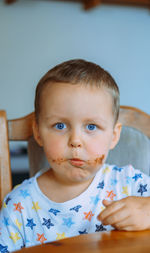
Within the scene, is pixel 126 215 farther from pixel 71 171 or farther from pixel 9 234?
pixel 9 234

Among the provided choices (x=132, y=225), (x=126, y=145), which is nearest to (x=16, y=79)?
(x=126, y=145)

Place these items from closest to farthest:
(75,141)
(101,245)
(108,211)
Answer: (101,245), (108,211), (75,141)

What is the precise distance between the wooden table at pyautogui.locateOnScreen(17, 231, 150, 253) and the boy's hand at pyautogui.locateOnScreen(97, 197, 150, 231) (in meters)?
0.07

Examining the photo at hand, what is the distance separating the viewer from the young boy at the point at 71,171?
2.94 ft

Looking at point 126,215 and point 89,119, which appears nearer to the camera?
point 126,215

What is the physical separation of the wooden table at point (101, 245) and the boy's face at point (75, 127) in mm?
276

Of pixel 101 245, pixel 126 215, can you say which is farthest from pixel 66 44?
pixel 101 245

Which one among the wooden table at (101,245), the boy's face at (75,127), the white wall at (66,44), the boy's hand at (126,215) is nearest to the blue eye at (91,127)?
the boy's face at (75,127)

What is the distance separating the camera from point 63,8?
390 cm

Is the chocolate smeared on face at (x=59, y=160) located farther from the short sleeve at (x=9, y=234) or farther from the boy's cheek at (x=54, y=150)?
the short sleeve at (x=9, y=234)

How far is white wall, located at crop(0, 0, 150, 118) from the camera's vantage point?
3.74 m

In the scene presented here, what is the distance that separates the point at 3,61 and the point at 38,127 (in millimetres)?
2834

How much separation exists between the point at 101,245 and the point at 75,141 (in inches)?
12.7

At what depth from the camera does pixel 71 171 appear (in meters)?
0.92
